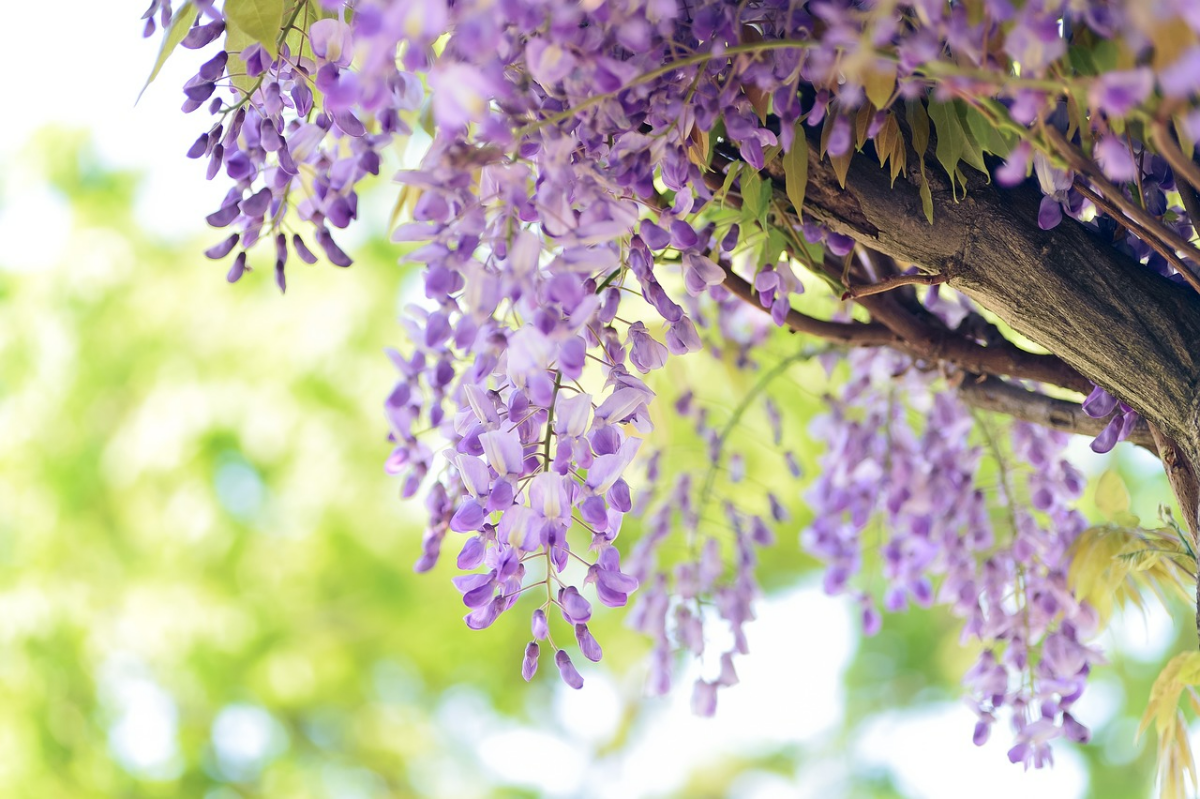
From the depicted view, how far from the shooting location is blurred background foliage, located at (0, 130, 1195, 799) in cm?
248

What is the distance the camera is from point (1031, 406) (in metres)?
0.69

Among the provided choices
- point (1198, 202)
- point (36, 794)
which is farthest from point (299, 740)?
point (1198, 202)

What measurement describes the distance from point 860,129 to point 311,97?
0.92ft

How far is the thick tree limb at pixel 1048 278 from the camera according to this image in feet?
1.62

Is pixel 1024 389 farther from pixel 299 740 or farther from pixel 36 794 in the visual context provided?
pixel 299 740

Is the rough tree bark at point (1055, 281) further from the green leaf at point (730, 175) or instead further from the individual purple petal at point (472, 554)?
the individual purple petal at point (472, 554)

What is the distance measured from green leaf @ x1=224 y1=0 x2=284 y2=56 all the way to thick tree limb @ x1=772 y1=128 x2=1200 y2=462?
0.28m

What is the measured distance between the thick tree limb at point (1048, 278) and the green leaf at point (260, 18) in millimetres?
278

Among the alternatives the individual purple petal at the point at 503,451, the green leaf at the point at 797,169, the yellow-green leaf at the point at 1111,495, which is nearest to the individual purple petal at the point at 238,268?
the individual purple petal at the point at 503,451

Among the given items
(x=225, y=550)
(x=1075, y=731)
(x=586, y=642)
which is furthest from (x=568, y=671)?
(x=225, y=550)

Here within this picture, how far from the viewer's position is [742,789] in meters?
3.76

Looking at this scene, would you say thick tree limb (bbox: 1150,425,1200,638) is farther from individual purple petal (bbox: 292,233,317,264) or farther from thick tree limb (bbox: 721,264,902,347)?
individual purple petal (bbox: 292,233,317,264)

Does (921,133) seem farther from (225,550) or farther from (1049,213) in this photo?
(225,550)

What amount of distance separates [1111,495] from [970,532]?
0.56ft
